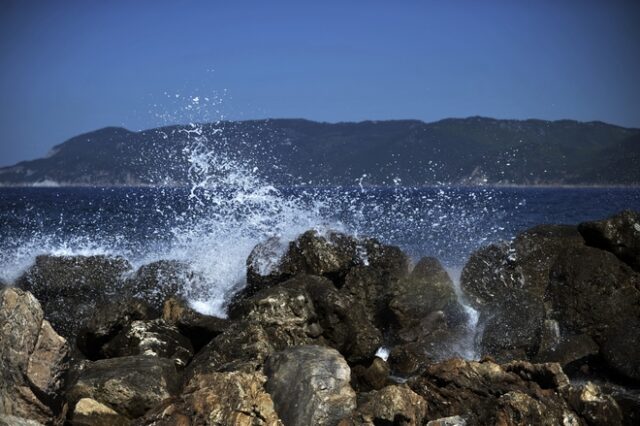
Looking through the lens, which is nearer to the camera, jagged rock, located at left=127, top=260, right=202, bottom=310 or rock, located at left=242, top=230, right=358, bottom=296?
rock, located at left=242, top=230, right=358, bottom=296

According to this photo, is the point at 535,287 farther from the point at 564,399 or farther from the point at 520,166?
the point at 520,166

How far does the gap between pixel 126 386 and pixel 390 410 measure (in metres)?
2.61

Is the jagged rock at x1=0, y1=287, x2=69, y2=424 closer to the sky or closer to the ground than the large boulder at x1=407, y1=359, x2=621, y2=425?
closer to the sky

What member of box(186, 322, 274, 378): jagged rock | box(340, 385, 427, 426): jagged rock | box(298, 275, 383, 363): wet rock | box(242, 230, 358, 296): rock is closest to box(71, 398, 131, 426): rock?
box(186, 322, 274, 378): jagged rock

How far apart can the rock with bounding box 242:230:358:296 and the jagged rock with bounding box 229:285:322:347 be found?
2.32 m

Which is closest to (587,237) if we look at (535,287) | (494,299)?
(535,287)

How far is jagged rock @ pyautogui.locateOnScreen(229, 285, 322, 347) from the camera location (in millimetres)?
8750

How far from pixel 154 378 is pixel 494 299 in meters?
6.64

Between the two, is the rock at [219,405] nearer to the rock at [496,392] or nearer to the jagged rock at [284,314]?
the rock at [496,392]

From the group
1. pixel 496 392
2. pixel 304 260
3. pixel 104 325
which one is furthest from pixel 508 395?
pixel 304 260

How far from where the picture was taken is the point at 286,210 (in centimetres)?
1597

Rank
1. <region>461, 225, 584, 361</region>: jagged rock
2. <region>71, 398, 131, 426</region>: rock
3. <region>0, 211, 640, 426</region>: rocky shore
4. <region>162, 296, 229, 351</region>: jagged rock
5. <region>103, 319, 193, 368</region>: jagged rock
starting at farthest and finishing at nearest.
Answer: <region>461, 225, 584, 361</region>: jagged rock → <region>162, 296, 229, 351</region>: jagged rock → <region>103, 319, 193, 368</region>: jagged rock → <region>71, 398, 131, 426</region>: rock → <region>0, 211, 640, 426</region>: rocky shore

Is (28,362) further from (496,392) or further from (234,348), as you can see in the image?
(496,392)

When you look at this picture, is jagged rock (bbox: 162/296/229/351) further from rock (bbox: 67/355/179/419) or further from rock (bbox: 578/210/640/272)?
rock (bbox: 578/210/640/272)
